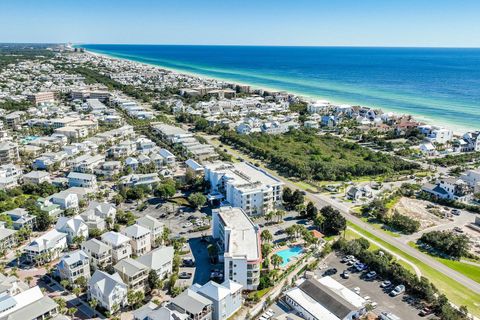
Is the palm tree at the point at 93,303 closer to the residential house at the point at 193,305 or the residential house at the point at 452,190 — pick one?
the residential house at the point at 193,305

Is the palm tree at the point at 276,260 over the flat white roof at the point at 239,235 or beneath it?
beneath

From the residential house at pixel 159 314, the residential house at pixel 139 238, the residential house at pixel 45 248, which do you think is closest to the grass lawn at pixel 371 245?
the residential house at pixel 139 238

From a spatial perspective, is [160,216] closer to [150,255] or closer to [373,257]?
[150,255]

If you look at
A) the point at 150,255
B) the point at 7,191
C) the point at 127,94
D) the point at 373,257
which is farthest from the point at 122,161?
the point at 127,94

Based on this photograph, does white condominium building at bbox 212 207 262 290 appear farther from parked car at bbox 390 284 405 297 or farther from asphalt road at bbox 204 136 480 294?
asphalt road at bbox 204 136 480 294

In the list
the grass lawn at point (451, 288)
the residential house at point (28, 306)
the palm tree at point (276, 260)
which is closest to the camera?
the residential house at point (28, 306)

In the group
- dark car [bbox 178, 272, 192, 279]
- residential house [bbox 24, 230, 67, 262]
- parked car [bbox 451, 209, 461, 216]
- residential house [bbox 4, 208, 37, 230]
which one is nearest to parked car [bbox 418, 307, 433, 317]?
dark car [bbox 178, 272, 192, 279]
